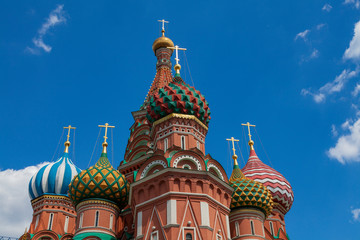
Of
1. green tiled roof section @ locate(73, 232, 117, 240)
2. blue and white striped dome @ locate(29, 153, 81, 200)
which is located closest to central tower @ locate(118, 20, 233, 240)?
green tiled roof section @ locate(73, 232, 117, 240)

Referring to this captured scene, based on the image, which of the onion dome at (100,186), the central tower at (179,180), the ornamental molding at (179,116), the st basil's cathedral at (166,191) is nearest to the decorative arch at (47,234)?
the st basil's cathedral at (166,191)

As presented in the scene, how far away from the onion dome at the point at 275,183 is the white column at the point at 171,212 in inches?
371

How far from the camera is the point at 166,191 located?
17.7 meters

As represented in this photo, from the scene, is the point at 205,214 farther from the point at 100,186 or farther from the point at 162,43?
the point at 162,43

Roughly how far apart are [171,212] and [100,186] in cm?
508

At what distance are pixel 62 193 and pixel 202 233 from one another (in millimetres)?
13403

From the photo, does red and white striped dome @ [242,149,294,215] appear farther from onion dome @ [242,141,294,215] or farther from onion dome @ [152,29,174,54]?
onion dome @ [152,29,174,54]

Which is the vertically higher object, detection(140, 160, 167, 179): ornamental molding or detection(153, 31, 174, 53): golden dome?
detection(153, 31, 174, 53): golden dome

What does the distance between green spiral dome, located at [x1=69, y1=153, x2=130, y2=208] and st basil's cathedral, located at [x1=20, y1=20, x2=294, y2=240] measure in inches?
→ 1.8

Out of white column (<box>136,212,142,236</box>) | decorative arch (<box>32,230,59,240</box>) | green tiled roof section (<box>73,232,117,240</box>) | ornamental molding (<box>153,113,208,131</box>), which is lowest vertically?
white column (<box>136,212,142,236</box>)

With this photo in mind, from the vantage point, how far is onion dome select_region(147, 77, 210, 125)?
21.4 metres

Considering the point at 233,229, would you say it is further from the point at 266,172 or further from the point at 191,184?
the point at 266,172

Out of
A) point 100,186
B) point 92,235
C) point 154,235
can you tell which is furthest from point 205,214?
point 100,186

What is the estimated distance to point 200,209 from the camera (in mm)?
17312
